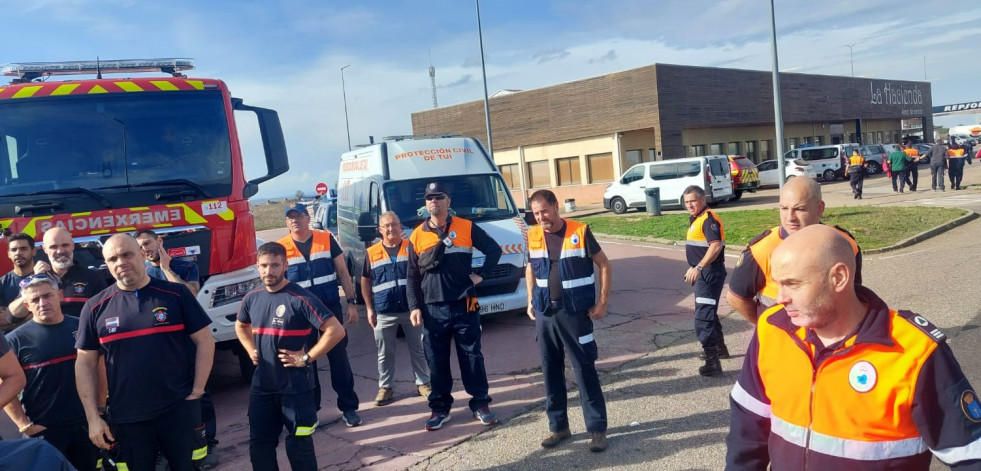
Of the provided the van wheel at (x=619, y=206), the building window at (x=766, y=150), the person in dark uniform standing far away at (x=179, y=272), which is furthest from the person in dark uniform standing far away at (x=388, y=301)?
the building window at (x=766, y=150)

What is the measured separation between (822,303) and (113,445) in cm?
379

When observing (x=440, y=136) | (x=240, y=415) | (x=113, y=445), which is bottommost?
(x=240, y=415)

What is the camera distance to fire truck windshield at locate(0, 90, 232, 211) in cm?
585

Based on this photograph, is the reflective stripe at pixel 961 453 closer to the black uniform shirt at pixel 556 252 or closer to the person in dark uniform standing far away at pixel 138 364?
the black uniform shirt at pixel 556 252

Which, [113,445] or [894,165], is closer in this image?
[113,445]

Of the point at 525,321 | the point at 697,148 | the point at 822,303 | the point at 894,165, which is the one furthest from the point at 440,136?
the point at 697,148

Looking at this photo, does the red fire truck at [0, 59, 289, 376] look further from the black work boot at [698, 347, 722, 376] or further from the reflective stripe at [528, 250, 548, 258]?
the black work boot at [698, 347, 722, 376]

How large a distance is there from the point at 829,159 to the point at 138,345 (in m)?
33.5

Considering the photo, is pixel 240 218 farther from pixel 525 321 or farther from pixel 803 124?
pixel 803 124

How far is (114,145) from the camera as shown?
6070 mm

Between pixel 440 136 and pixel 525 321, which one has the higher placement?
pixel 440 136

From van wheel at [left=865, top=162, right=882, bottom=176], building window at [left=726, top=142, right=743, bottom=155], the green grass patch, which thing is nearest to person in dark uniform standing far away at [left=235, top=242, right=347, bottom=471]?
the green grass patch

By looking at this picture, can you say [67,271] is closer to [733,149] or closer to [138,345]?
[138,345]

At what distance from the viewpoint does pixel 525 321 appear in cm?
920
